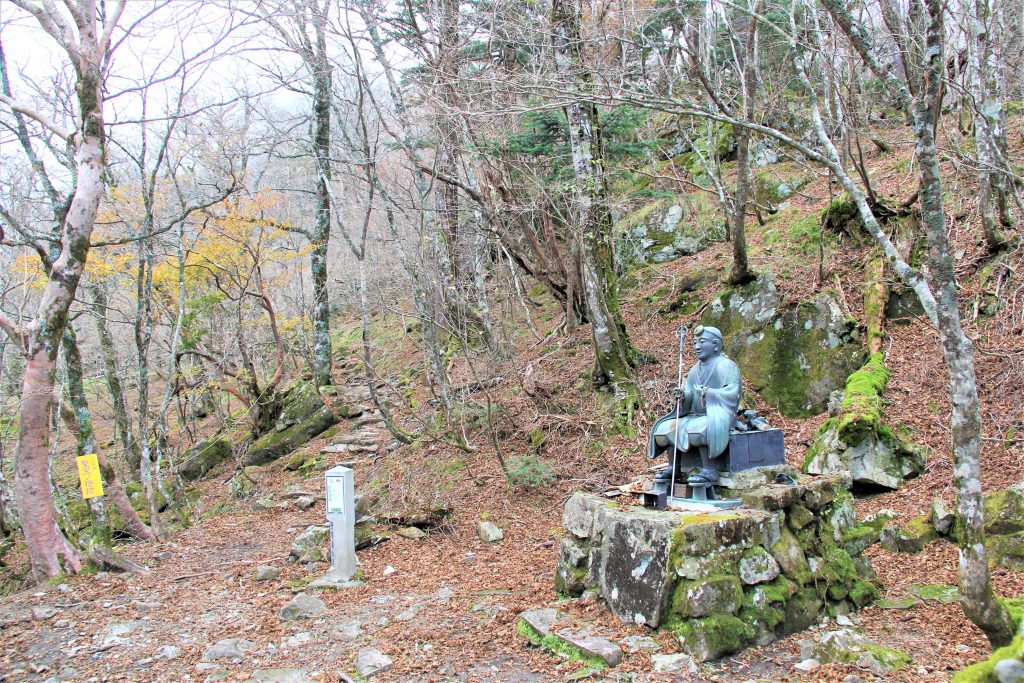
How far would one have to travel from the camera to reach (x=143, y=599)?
5.99 meters

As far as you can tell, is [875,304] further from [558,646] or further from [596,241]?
[558,646]

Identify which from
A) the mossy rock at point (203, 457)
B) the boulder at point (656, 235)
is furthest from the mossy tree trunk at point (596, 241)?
the mossy rock at point (203, 457)

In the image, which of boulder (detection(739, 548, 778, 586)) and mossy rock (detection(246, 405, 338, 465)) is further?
mossy rock (detection(246, 405, 338, 465))

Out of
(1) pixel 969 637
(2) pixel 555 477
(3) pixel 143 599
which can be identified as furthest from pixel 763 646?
(3) pixel 143 599

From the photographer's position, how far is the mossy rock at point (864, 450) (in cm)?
689

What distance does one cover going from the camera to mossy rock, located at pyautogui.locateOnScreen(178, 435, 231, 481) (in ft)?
41.4

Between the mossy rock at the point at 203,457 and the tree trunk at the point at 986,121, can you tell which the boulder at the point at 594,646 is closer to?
the tree trunk at the point at 986,121

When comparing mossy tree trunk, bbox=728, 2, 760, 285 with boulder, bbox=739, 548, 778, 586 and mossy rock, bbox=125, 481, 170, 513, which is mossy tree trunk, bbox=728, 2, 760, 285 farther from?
mossy rock, bbox=125, 481, 170, 513

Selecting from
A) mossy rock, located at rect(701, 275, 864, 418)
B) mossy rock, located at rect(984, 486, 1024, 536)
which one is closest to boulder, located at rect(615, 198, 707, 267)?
mossy rock, located at rect(701, 275, 864, 418)

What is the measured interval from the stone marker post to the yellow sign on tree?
2670mm

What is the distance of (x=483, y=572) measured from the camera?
6445 mm

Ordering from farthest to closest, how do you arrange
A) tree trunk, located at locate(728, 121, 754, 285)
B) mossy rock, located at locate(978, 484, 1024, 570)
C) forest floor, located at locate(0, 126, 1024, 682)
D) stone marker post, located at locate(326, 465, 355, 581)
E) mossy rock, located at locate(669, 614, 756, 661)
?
tree trunk, located at locate(728, 121, 754, 285), stone marker post, located at locate(326, 465, 355, 581), mossy rock, located at locate(978, 484, 1024, 570), forest floor, located at locate(0, 126, 1024, 682), mossy rock, located at locate(669, 614, 756, 661)

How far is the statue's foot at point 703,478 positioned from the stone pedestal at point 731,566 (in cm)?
30

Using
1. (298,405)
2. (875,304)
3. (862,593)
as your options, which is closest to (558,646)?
(862,593)
